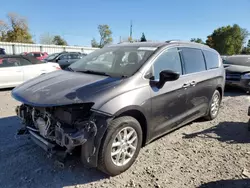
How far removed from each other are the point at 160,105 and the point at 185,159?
945 millimetres

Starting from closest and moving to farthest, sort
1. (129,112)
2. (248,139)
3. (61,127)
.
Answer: (61,127) < (129,112) < (248,139)

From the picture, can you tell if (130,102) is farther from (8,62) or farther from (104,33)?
(104,33)

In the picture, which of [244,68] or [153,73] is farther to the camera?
[244,68]

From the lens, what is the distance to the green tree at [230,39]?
57094mm

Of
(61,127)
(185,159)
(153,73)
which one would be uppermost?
(153,73)

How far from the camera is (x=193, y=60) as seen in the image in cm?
423

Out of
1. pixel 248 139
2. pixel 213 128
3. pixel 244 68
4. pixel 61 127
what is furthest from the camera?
pixel 244 68

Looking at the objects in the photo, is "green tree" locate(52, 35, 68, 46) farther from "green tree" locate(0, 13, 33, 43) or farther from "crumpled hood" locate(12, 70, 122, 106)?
"crumpled hood" locate(12, 70, 122, 106)

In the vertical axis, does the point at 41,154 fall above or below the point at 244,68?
Result: below

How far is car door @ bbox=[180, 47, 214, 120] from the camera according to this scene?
3.94 metres

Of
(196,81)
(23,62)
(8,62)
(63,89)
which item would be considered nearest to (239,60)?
(196,81)

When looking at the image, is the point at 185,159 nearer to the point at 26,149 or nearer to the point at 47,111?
the point at 47,111

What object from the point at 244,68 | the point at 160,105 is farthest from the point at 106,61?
the point at 244,68

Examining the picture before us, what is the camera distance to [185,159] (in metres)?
3.33
